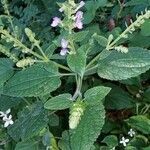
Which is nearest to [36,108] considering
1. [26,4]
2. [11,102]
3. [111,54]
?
[11,102]

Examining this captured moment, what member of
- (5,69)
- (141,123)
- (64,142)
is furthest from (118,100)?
(5,69)

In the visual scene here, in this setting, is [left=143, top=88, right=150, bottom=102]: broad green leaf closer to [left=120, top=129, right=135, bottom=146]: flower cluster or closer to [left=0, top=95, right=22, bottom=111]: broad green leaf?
[left=120, top=129, right=135, bottom=146]: flower cluster

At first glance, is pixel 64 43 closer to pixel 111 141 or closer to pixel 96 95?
pixel 96 95

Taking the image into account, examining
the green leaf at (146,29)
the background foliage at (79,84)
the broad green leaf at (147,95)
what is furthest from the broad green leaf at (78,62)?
the broad green leaf at (147,95)

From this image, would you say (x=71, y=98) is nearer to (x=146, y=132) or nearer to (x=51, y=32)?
(x=146, y=132)

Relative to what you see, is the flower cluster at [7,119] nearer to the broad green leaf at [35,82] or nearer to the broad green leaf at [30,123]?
the broad green leaf at [30,123]

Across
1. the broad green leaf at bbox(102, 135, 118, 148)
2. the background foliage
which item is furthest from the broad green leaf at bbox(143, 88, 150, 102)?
the broad green leaf at bbox(102, 135, 118, 148)
